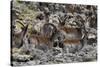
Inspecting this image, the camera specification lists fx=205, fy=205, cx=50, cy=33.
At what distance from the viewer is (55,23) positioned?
2.34 meters

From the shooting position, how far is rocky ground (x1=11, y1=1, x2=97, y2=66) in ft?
7.20

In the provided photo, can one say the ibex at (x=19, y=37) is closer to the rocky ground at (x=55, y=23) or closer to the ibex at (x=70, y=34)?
the rocky ground at (x=55, y=23)

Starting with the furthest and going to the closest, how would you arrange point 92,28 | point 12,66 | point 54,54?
point 92,28 → point 54,54 → point 12,66

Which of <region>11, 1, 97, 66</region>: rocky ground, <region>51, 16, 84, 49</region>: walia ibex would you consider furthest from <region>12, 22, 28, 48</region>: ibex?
<region>51, 16, 84, 49</region>: walia ibex

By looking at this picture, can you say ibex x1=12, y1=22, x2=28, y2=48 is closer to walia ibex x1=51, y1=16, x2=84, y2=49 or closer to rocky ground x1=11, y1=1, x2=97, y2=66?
rocky ground x1=11, y1=1, x2=97, y2=66

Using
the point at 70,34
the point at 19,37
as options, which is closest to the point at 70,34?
the point at 70,34

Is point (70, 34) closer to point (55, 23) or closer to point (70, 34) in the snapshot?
point (70, 34)

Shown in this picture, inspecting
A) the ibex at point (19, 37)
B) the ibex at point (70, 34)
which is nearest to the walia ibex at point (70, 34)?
the ibex at point (70, 34)

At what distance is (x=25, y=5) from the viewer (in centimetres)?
223

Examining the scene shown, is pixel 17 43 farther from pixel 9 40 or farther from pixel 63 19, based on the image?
pixel 63 19

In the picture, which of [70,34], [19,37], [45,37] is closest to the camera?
[19,37]

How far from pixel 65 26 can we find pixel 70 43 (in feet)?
0.68

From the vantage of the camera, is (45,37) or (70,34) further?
(70,34)

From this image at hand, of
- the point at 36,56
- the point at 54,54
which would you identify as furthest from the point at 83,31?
the point at 36,56
